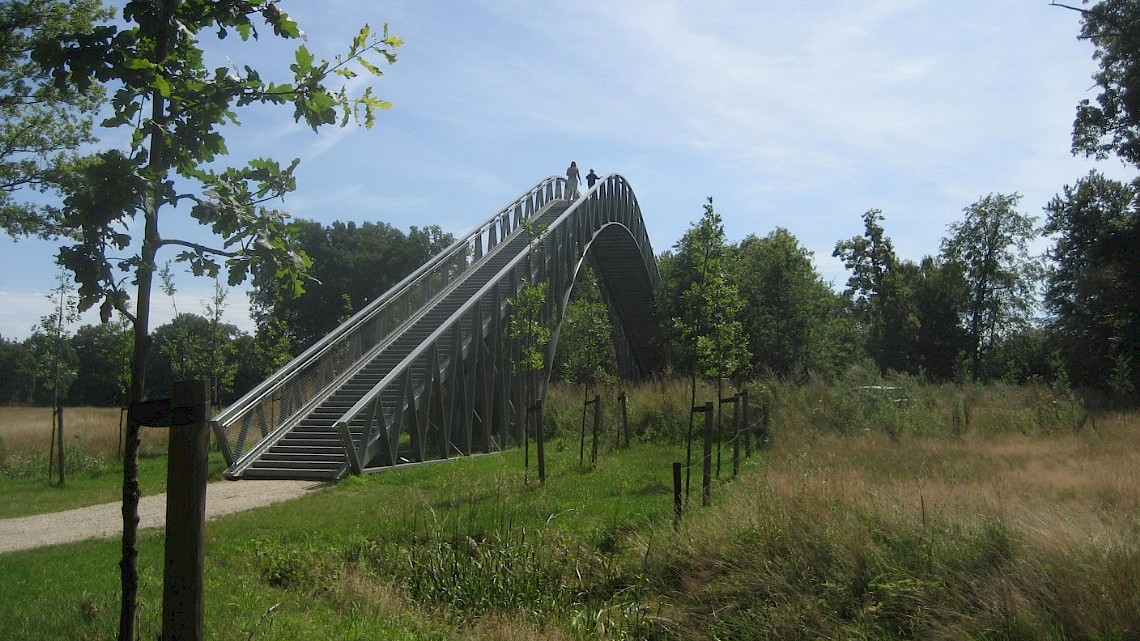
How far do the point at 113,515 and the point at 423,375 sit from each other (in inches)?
287

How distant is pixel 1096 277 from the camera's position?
32.2 metres

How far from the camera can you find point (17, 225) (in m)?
16.0

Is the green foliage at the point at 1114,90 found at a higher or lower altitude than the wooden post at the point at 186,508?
higher

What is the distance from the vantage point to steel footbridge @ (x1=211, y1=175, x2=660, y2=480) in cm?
1636

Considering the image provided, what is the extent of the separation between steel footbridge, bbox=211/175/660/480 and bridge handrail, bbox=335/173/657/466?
51mm

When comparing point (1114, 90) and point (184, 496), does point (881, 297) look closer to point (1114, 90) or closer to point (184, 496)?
point (1114, 90)

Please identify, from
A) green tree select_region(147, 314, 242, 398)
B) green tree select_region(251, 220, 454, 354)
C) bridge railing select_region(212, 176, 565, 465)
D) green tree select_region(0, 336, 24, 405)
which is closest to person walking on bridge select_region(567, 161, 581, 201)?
bridge railing select_region(212, 176, 565, 465)

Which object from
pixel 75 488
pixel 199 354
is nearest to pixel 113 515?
pixel 75 488

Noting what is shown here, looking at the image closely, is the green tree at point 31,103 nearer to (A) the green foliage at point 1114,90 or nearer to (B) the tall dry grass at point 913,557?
(B) the tall dry grass at point 913,557

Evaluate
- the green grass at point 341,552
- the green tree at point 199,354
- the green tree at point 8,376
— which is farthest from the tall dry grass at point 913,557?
the green tree at point 8,376

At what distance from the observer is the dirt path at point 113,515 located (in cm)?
1038

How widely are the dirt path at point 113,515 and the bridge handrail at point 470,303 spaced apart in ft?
4.72

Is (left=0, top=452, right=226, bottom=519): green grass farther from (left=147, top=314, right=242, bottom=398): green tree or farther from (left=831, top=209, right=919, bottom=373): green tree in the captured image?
(left=831, top=209, right=919, bottom=373): green tree

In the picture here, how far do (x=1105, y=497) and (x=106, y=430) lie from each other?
70.2ft
